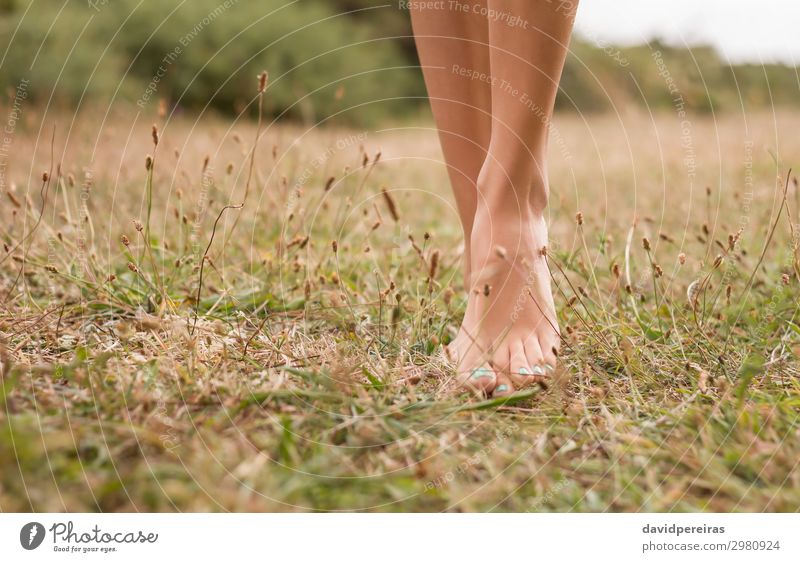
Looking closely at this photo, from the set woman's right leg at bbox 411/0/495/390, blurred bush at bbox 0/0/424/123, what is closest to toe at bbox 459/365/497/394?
woman's right leg at bbox 411/0/495/390

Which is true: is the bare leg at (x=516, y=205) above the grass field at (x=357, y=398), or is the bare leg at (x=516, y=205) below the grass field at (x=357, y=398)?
above

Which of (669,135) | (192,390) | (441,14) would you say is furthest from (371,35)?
(192,390)

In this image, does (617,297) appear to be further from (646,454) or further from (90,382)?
(90,382)

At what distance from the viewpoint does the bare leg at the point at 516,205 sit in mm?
1053

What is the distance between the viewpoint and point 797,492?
2.56 feet

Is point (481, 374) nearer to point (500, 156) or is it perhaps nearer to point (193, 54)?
point (500, 156)

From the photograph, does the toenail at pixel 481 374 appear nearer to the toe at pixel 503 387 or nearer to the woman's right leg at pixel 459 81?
the toe at pixel 503 387

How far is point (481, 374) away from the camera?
3.39 feet

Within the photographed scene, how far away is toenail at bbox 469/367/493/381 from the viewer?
103 centimetres

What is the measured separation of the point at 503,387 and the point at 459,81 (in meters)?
0.55
